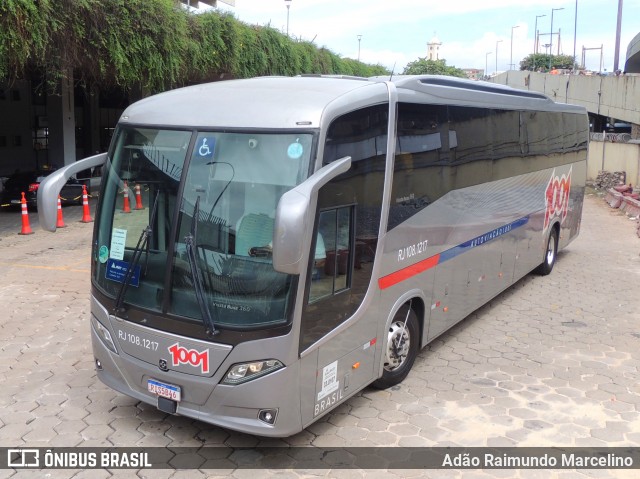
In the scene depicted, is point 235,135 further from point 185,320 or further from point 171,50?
point 171,50

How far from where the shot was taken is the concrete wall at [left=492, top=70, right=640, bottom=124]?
37.4 metres

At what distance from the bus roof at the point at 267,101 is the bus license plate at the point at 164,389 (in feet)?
6.94

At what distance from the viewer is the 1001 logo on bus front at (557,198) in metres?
11.3

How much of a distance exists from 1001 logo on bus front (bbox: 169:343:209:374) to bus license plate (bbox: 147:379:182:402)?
0.67 ft

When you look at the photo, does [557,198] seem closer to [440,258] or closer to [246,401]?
[440,258]

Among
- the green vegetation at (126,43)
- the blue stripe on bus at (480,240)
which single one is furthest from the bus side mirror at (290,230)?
the green vegetation at (126,43)

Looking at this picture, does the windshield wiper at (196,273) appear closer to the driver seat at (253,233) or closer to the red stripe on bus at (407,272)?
the driver seat at (253,233)

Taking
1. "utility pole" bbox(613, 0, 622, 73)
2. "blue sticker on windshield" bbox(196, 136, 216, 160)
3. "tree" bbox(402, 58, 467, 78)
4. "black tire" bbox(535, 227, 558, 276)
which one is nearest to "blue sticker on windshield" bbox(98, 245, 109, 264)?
"blue sticker on windshield" bbox(196, 136, 216, 160)

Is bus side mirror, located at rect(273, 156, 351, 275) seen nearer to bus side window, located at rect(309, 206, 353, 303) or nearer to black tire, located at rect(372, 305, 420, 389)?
bus side window, located at rect(309, 206, 353, 303)

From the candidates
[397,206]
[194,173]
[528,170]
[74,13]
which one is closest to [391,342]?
[397,206]

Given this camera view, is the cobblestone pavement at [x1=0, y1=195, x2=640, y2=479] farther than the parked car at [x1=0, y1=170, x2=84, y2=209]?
No

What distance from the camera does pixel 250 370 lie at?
462 centimetres

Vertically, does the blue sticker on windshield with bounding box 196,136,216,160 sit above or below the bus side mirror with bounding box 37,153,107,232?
above

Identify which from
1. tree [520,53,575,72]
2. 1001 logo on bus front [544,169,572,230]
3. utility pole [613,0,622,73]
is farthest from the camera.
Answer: tree [520,53,575,72]
